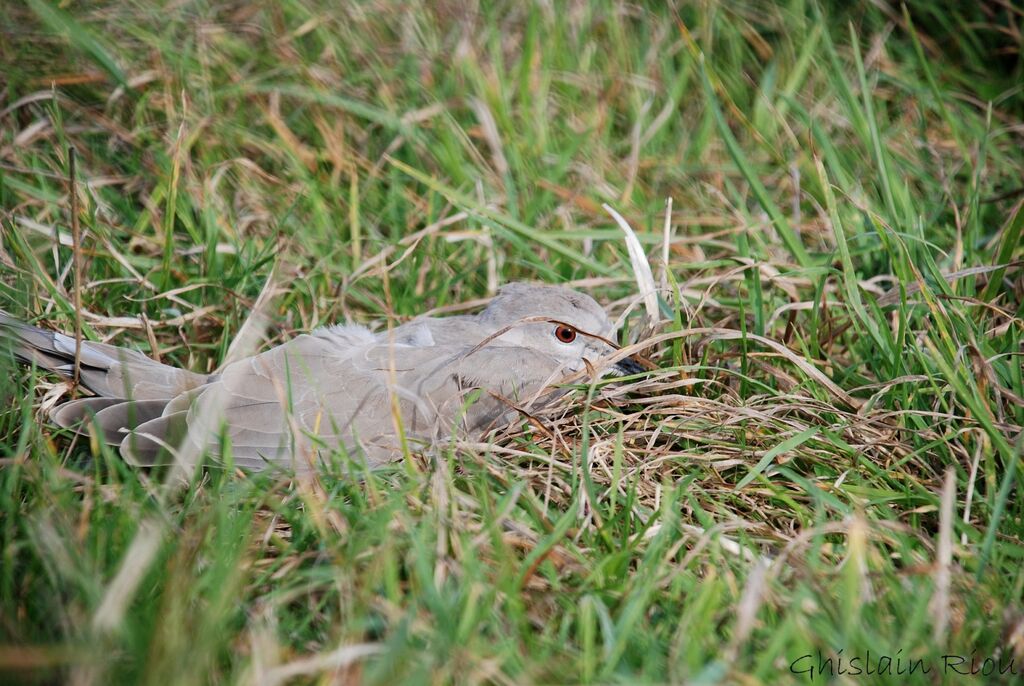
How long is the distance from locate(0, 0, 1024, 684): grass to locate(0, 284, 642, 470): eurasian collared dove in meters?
0.16

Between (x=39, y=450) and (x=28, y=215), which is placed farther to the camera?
(x=28, y=215)

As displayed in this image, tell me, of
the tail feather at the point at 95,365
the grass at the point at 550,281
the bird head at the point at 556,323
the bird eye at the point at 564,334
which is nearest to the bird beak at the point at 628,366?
the bird head at the point at 556,323

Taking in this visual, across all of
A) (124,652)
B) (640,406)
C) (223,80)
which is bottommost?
(640,406)

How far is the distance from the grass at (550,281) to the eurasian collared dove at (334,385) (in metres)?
0.16

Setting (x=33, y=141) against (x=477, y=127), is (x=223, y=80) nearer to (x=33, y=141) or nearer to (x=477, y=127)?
(x=33, y=141)

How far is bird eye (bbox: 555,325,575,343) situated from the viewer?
148 inches

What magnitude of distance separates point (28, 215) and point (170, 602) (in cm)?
295

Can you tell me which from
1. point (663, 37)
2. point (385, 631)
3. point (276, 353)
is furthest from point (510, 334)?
point (663, 37)

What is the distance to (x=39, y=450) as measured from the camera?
2.91 metres

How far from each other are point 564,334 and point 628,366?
324 millimetres

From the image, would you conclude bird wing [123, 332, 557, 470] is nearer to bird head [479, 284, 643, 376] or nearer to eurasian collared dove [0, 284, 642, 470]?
eurasian collared dove [0, 284, 642, 470]

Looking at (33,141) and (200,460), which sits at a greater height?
(33,141)

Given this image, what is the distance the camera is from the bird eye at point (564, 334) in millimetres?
3768

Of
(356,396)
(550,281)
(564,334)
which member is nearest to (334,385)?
(356,396)
